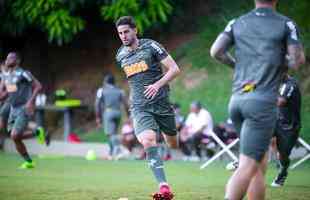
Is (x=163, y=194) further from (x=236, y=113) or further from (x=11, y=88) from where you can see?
(x=11, y=88)

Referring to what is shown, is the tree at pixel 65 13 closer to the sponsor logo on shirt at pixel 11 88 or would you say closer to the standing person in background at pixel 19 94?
the standing person in background at pixel 19 94

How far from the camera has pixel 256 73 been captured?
798 centimetres

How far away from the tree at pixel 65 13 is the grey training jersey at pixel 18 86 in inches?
318

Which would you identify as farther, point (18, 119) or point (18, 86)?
point (18, 86)

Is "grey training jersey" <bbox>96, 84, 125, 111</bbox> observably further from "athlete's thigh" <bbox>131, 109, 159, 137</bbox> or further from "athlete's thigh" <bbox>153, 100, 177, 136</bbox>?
"athlete's thigh" <bbox>131, 109, 159, 137</bbox>

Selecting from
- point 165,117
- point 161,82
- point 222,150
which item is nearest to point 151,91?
point 161,82

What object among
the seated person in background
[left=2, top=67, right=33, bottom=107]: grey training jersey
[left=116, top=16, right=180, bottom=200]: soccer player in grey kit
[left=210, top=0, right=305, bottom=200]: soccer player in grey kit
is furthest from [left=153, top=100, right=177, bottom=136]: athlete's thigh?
the seated person in background

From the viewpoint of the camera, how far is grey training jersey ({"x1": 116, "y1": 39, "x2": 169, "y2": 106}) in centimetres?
1162

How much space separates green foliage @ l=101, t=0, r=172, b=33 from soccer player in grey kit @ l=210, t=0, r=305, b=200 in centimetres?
1728

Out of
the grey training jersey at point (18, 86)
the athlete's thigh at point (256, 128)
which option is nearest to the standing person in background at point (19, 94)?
the grey training jersey at point (18, 86)

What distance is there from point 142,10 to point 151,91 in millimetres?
14723

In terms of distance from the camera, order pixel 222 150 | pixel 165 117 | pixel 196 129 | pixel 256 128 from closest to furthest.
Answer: pixel 256 128
pixel 165 117
pixel 222 150
pixel 196 129

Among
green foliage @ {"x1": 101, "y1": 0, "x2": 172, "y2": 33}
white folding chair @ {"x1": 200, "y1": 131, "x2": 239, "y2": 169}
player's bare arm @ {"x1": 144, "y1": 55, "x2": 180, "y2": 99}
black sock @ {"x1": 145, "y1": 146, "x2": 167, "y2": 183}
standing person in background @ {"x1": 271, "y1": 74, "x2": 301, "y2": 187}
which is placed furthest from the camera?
green foliage @ {"x1": 101, "y1": 0, "x2": 172, "y2": 33}

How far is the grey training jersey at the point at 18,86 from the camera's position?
691 inches
